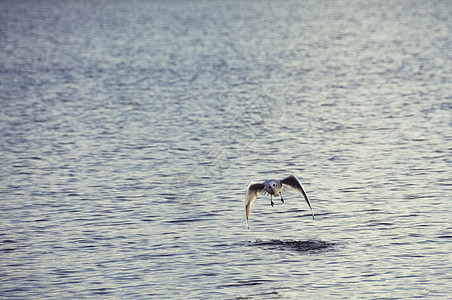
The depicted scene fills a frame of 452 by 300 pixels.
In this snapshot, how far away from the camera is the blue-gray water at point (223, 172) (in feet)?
80.1

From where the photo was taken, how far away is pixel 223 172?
123 feet

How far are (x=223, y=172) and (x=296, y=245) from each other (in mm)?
11234

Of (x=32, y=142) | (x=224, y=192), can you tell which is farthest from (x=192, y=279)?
(x=32, y=142)

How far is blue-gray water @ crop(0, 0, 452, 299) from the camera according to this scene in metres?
24.4

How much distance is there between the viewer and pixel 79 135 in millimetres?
45969

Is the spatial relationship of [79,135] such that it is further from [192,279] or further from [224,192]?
[192,279]

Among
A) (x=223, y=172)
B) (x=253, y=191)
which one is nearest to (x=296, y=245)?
(x=253, y=191)

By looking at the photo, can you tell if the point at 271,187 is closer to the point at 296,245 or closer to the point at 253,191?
the point at 253,191

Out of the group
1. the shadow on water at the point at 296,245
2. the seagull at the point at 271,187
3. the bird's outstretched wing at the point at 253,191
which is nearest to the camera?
the seagull at the point at 271,187

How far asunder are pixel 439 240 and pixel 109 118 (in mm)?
29337

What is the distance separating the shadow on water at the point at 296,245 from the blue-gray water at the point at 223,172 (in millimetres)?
73

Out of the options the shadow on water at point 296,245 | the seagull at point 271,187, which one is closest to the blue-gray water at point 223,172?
the shadow on water at point 296,245

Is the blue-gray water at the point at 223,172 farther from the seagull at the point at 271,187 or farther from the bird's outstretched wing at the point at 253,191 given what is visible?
the seagull at the point at 271,187

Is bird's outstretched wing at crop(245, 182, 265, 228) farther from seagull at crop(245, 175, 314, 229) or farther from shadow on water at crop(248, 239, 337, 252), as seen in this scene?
shadow on water at crop(248, 239, 337, 252)
